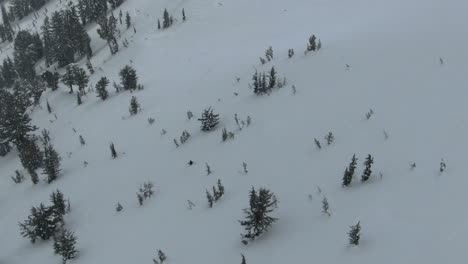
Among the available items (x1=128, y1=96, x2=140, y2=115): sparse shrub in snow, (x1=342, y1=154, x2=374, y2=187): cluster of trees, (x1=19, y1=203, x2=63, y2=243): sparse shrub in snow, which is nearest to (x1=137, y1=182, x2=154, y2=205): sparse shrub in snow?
(x1=19, y1=203, x2=63, y2=243): sparse shrub in snow

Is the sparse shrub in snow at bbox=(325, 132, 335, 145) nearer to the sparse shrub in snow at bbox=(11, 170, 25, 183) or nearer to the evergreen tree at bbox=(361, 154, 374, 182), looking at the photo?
the evergreen tree at bbox=(361, 154, 374, 182)

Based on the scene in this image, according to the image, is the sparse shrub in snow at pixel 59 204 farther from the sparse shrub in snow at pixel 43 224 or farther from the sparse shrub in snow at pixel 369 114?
the sparse shrub in snow at pixel 369 114

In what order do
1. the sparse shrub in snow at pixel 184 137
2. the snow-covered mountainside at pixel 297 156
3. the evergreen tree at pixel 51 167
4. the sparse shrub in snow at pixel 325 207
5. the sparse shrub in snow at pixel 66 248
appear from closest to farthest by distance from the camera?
the snow-covered mountainside at pixel 297 156 → the sparse shrub in snow at pixel 325 207 → the sparse shrub in snow at pixel 66 248 → the sparse shrub in snow at pixel 184 137 → the evergreen tree at pixel 51 167

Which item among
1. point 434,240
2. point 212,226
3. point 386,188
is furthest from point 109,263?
point 434,240

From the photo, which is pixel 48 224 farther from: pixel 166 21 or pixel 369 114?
pixel 166 21

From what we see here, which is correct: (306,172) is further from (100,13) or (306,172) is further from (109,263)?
(100,13)

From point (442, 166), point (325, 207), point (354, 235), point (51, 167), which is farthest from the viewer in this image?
point (51, 167)

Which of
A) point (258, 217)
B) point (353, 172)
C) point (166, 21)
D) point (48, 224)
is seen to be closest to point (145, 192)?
point (48, 224)

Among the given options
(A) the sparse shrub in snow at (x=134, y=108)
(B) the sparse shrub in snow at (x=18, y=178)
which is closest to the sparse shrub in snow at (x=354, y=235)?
(A) the sparse shrub in snow at (x=134, y=108)

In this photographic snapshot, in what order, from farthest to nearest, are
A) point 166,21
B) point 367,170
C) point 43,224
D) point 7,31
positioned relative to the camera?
point 7,31, point 166,21, point 43,224, point 367,170
